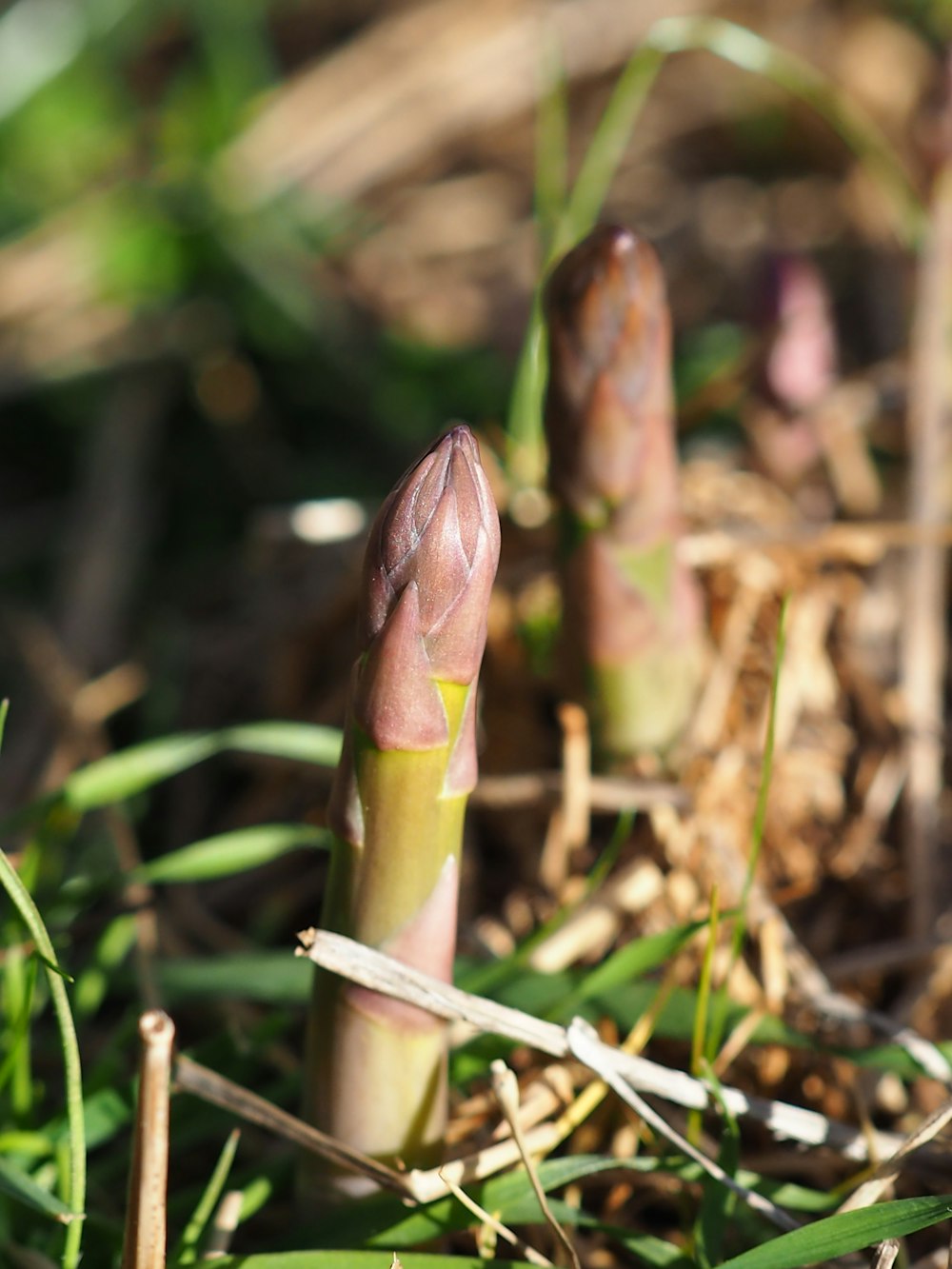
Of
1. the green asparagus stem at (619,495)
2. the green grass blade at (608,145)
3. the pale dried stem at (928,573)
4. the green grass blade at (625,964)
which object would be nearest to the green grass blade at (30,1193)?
the green grass blade at (625,964)

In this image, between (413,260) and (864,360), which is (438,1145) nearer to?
(864,360)

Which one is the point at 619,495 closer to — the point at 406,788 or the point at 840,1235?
the point at 406,788

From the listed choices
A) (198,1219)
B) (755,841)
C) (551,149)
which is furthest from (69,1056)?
(551,149)

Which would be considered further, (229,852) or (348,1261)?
(229,852)

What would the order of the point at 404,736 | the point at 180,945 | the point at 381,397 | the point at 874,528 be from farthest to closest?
the point at 381,397 → the point at 874,528 → the point at 180,945 → the point at 404,736

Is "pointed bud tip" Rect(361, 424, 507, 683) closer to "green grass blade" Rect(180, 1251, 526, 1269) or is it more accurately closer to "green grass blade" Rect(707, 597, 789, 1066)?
"green grass blade" Rect(707, 597, 789, 1066)

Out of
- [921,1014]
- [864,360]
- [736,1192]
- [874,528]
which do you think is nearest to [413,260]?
[864,360]

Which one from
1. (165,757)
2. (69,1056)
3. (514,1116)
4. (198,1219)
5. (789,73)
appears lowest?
(198,1219)
